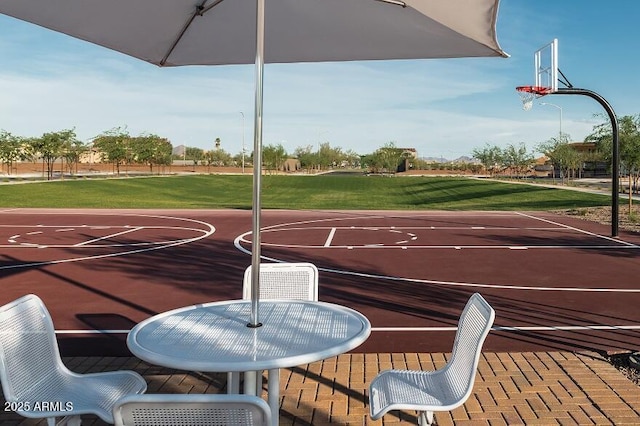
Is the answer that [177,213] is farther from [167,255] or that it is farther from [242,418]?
[242,418]

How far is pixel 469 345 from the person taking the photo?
3660 mm

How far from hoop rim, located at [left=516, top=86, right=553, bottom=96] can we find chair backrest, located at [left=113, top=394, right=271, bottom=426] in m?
17.4

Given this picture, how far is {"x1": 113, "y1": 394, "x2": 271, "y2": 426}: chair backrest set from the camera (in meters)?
2.13

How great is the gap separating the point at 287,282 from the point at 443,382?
5.32ft

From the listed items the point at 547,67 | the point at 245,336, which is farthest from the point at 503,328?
the point at 547,67

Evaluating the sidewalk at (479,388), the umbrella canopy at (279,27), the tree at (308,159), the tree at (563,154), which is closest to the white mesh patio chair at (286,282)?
the sidewalk at (479,388)

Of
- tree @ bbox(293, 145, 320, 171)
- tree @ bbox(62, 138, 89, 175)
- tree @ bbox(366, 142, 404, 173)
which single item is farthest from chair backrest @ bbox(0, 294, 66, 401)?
tree @ bbox(293, 145, 320, 171)

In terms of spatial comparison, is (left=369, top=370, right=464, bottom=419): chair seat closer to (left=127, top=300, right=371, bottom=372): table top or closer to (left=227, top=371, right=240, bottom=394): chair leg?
(left=127, top=300, right=371, bottom=372): table top

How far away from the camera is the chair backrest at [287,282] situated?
4.80m

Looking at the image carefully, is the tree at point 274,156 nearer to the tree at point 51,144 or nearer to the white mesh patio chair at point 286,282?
the tree at point 51,144

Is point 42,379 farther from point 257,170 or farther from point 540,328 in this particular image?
point 540,328

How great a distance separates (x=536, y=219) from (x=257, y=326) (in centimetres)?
1960

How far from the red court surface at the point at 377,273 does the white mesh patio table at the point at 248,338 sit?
2.42 meters

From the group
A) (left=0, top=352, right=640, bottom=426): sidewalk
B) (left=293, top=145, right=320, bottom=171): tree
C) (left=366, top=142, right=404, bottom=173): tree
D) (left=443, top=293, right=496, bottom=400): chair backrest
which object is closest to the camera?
(left=443, top=293, right=496, bottom=400): chair backrest
